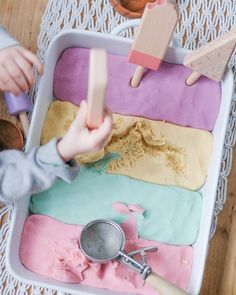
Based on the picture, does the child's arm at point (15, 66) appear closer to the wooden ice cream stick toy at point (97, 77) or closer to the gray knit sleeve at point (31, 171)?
the gray knit sleeve at point (31, 171)

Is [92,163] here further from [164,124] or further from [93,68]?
[93,68]

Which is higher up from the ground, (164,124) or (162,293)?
(164,124)

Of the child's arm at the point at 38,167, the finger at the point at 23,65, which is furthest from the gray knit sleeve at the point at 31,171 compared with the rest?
the finger at the point at 23,65

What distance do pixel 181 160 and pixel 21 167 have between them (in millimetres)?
233

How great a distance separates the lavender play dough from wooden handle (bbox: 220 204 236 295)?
0.55 feet

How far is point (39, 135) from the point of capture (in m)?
0.72

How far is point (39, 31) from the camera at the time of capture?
0.79m

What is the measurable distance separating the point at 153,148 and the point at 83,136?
0.21m

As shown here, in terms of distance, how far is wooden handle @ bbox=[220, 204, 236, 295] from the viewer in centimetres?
73

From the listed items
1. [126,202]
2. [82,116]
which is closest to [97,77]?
[82,116]

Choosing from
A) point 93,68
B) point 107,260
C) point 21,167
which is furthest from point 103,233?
point 93,68

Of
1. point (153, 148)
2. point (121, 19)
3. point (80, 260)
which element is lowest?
point (80, 260)

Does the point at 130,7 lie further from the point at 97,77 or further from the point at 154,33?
the point at 97,77

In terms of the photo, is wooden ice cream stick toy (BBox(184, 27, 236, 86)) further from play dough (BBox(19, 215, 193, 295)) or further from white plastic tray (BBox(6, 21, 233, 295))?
play dough (BBox(19, 215, 193, 295))
